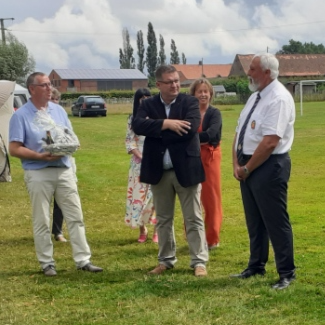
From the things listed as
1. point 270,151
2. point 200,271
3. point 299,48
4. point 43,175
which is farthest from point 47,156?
point 299,48

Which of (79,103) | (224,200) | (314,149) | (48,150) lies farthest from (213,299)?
(79,103)

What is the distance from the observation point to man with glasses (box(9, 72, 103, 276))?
628cm

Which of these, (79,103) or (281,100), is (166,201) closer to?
(281,100)

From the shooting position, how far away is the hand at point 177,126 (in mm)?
5832

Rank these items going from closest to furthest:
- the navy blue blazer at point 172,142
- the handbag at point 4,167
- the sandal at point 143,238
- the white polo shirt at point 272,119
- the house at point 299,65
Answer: the white polo shirt at point 272,119
the navy blue blazer at point 172,142
the sandal at point 143,238
the handbag at point 4,167
the house at point 299,65

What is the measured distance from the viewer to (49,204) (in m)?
6.42

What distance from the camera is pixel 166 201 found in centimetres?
623

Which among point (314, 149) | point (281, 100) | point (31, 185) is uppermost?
point (281, 100)

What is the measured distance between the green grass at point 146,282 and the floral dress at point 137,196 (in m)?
0.33

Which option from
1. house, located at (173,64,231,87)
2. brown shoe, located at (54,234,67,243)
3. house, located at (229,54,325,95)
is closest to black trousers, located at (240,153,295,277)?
Answer: brown shoe, located at (54,234,67,243)

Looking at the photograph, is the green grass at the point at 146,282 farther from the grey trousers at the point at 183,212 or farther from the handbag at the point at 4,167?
the handbag at the point at 4,167

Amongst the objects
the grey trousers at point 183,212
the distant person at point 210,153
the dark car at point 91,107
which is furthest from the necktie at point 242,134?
the dark car at point 91,107

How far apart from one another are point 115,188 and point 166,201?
21.9 ft

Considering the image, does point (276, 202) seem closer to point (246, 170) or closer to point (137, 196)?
point (246, 170)
